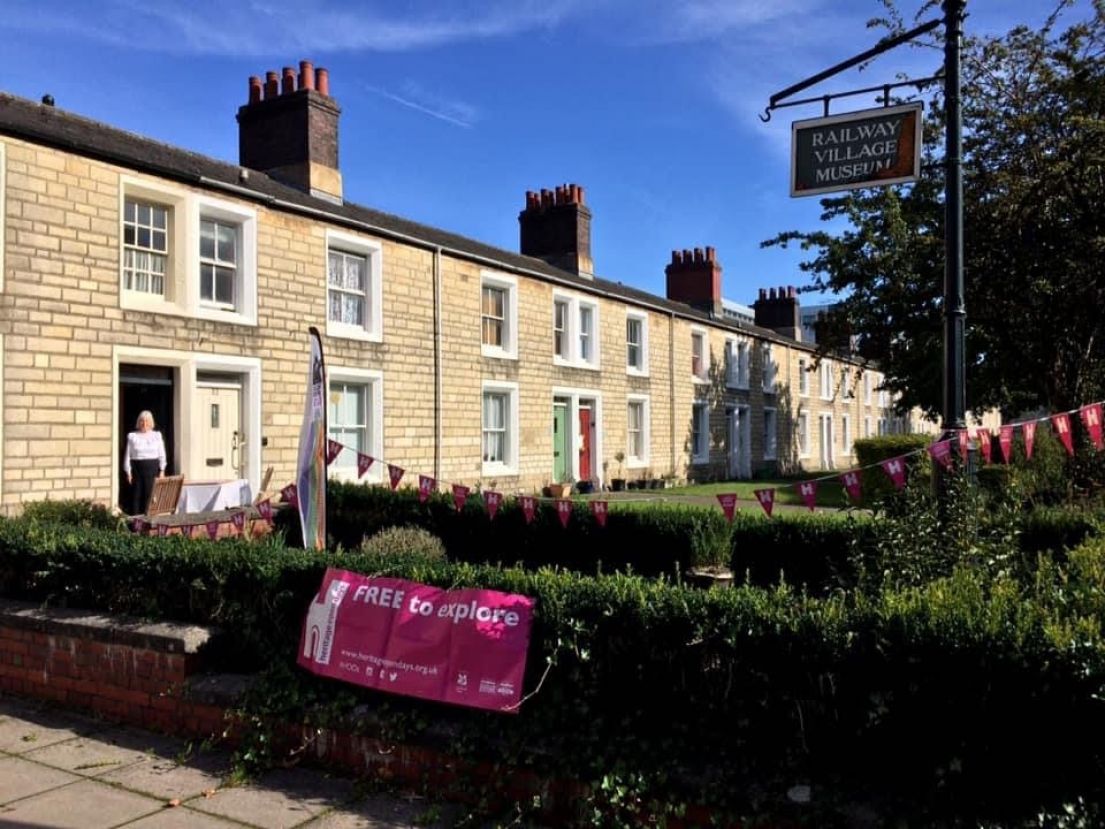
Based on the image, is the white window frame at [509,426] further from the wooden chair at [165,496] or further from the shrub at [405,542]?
the shrub at [405,542]

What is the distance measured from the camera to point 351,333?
16984 mm

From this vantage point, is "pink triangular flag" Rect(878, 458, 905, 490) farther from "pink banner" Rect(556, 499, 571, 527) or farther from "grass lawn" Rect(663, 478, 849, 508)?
"grass lawn" Rect(663, 478, 849, 508)

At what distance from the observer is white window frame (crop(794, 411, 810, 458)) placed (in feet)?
126

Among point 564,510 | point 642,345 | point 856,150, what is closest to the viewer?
point 856,150

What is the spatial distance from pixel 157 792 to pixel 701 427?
88.8 ft

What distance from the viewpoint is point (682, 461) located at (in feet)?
93.9

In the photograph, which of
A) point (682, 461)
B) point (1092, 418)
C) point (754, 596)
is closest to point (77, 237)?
point (754, 596)

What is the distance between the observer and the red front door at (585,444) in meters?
24.5

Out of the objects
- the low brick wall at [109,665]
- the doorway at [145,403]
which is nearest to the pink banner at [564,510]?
the low brick wall at [109,665]

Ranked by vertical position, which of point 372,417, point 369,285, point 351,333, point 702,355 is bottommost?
point 372,417

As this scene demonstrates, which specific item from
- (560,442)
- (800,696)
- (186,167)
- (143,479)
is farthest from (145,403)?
(800,696)

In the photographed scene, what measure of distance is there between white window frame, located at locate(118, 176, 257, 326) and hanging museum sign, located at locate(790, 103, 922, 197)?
1042 centimetres

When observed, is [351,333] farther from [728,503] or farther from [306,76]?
[728,503]

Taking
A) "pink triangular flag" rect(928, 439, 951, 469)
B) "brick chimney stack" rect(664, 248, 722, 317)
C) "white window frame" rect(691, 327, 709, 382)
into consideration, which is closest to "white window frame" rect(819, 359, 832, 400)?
"brick chimney stack" rect(664, 248, 722, 317)
